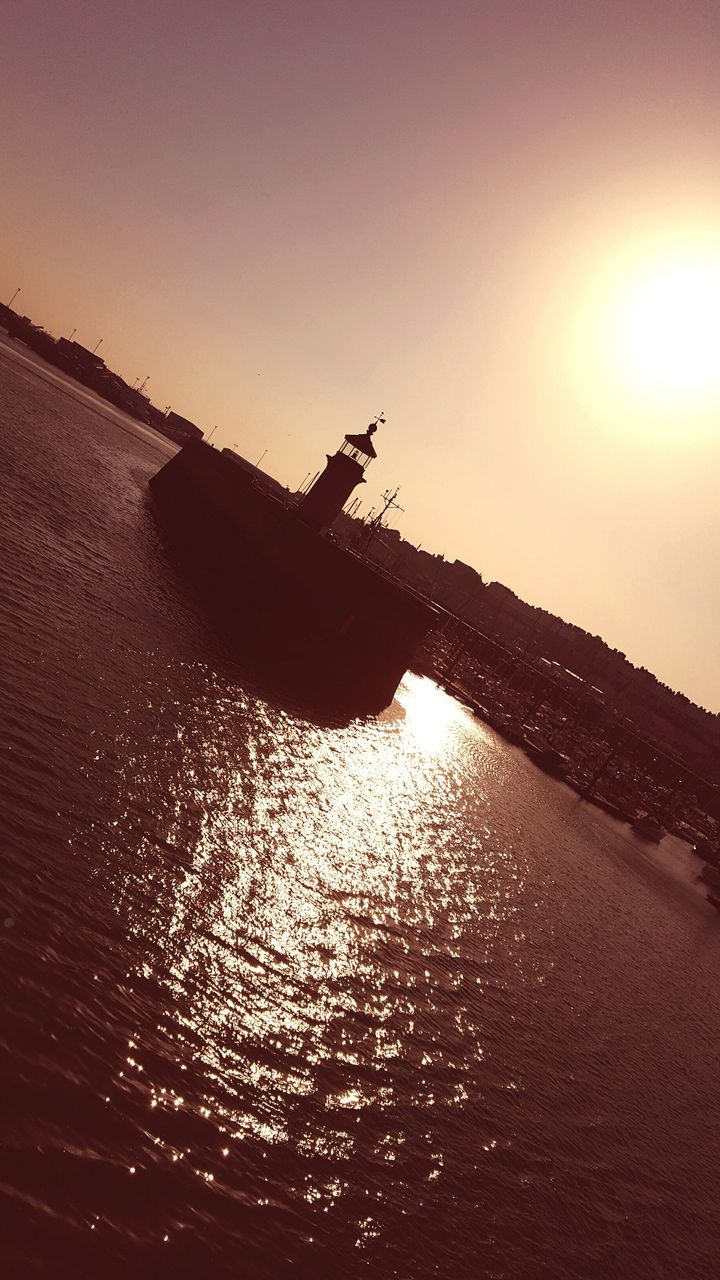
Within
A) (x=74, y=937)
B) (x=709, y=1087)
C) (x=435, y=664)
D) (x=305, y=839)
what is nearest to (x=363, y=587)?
(x=305, y=839)

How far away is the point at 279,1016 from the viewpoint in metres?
7.90

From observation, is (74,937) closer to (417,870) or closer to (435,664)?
(417,870)

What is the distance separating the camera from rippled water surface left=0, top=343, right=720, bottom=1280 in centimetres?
548

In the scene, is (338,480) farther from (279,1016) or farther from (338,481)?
(279,1016)

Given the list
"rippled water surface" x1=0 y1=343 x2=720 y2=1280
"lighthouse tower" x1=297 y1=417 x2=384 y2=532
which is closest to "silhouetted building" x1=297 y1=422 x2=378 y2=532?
"lighthouse tower" x1=297 y1=417 x2=384 y2=532

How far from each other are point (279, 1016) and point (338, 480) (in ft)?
116

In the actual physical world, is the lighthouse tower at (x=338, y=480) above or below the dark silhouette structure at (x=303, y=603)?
above

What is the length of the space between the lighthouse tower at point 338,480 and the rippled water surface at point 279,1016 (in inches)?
843

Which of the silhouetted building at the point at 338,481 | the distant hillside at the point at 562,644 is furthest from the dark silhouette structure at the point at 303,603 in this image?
the distant hillside at the point at 562,644

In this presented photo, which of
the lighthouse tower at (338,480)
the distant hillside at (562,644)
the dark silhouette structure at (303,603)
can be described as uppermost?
the distant hillside at (562,644)

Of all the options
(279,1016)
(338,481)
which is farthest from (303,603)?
(279,1016)

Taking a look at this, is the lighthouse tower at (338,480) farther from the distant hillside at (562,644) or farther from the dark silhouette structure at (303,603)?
the distant hillside at (562,644)

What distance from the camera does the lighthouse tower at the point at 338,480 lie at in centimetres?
3962

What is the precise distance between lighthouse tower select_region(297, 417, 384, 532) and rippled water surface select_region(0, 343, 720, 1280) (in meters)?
21.4
